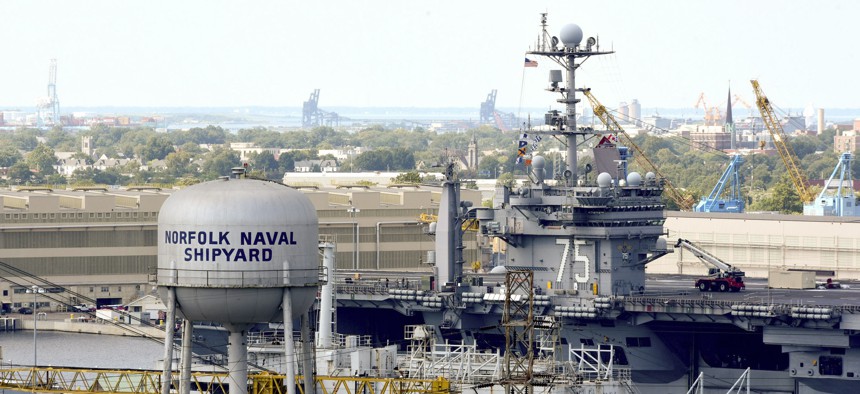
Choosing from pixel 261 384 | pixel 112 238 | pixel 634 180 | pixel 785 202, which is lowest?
pixel 785 202

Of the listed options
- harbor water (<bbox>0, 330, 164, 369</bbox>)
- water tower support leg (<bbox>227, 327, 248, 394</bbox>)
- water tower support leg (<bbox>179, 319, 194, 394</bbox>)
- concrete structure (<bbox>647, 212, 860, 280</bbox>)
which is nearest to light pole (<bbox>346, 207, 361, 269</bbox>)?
harbor water (<bbox>0, 330, 164, 369</bbox>)

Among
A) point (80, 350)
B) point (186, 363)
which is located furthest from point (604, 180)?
point (80, 350)

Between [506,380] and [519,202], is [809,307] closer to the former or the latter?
[519,202]

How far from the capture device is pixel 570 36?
75.4 metres

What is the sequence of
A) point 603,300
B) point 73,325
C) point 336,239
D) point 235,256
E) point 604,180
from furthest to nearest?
point 336,239 < point 73,325 < point 604,180 < point 603,300 < point 235,256

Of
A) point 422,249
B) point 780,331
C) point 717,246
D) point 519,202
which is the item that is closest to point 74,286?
point 422,249

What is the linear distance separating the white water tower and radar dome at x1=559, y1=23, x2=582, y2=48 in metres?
25.6

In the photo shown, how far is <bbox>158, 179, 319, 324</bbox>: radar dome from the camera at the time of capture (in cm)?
5062

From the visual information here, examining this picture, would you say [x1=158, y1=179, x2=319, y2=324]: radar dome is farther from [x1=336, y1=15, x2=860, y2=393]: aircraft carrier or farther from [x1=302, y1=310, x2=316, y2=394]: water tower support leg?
[x1=336, y1=15, x2=860, y2=393]: aircraft carrier

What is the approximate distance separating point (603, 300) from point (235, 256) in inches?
864

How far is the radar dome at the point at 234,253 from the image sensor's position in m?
50.6

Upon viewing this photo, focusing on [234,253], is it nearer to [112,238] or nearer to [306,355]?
[306,355]

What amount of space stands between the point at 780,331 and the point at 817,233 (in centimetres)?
5754

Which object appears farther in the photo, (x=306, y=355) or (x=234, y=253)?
(x=306, y=355)
